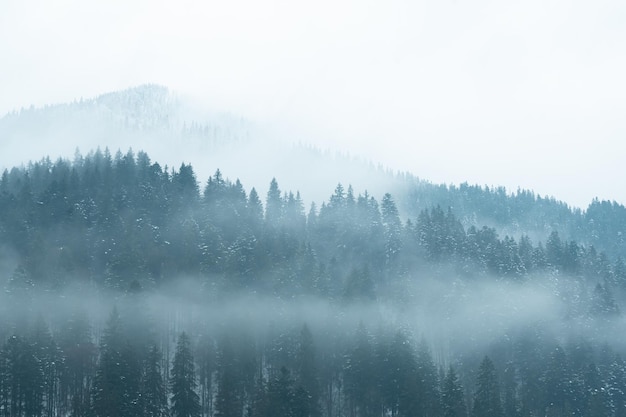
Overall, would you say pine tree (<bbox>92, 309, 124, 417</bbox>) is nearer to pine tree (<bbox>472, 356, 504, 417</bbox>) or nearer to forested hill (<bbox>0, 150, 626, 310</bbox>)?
forested hill (<bbox>0, 150, 626, 310</bbox>)

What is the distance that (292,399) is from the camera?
264 feet

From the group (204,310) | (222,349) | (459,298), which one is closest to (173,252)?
(204,310)

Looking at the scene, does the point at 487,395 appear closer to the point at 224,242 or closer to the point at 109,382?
the point at 109,382

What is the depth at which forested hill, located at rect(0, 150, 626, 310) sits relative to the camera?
335 feet

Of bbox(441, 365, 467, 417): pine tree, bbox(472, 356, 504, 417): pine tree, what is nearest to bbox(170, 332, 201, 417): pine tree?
bbox(441, 365, 467, 417): pine tree

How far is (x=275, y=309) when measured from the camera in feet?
322

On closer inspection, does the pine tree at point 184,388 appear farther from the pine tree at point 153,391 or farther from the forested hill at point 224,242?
the forested hill at point 224,242

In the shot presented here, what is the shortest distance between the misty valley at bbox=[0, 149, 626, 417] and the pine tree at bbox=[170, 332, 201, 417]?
203 millimetres

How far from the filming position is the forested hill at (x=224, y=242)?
335 ft

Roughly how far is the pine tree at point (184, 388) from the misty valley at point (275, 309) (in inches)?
8.0

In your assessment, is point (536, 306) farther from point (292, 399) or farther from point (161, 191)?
point (161, 191)

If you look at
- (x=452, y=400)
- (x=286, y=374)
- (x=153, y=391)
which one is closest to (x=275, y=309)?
(x=286, y=374)

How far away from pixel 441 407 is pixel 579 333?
98.4 ft

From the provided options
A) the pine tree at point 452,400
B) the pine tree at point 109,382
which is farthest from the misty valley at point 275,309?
the pine tree at point 452,400
